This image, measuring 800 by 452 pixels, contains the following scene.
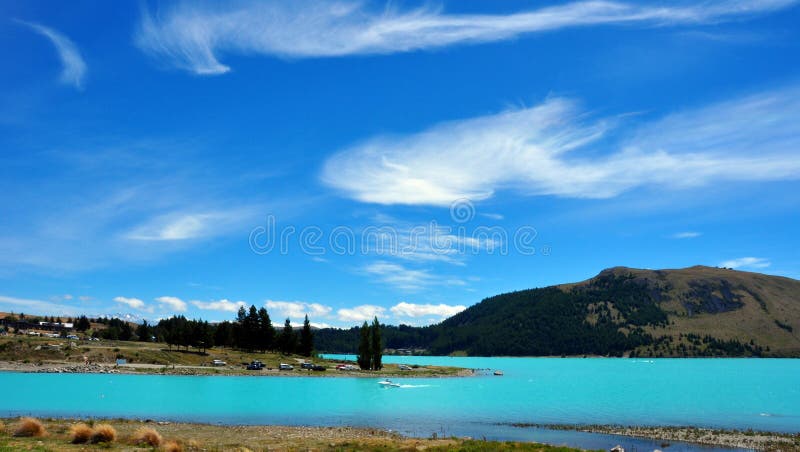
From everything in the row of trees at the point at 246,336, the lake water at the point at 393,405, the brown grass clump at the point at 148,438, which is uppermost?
the row of trees at the point at 246,336

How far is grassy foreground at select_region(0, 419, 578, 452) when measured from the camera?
34469mm

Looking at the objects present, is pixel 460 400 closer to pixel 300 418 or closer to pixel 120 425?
pixel 300 418

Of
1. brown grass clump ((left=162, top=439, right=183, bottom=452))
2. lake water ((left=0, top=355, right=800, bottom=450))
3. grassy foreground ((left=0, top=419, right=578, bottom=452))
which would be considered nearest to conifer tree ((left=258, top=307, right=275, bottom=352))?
lake water ((left=0, top=355, right=800, bottom=450))

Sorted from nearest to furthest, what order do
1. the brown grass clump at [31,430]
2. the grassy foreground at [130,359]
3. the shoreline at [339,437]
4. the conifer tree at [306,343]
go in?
the shoreline at [339,437] → the brown grass clump at [31,430] → the grassy foreground at [130,359] → the conifer tree at [306,343]

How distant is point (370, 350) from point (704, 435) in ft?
357

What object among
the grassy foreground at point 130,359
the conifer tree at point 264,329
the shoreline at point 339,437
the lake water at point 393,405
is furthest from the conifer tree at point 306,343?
the shoreline at point 339,437

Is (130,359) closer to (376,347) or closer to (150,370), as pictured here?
(150,370)

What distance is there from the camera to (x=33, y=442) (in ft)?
113

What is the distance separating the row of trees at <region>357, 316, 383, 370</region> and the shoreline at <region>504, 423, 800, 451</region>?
3789 inches

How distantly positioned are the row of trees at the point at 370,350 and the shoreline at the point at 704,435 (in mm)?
96249

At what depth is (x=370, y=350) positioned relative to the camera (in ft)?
505

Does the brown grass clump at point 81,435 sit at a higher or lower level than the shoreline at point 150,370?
higher

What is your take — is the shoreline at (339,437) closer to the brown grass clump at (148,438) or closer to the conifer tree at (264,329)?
the brown grass clump at (148,438)

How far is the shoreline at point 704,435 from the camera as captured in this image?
46906 mm
